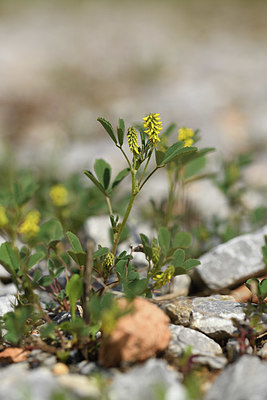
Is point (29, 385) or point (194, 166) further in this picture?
point (194, 166)

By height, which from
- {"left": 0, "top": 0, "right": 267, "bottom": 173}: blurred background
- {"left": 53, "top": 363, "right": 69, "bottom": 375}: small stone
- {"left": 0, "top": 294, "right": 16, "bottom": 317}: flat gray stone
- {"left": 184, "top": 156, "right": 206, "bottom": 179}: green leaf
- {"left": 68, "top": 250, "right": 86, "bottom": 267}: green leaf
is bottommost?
{"left": 53, "top": 363, "right": 69, "bottom": 375}: small stone

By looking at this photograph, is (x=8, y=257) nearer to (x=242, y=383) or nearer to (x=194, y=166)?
(x=242, y=383)

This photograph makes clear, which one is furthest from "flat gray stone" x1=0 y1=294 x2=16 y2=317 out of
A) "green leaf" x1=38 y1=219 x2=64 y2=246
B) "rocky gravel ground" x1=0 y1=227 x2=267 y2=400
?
"green leaf" x1=38 y1=219 x2=64 y2=246

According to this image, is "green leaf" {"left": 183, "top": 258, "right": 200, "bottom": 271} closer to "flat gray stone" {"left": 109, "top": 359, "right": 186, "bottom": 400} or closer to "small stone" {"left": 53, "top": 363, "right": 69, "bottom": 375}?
"flat gray stone" {"left": 109, "top": 359, "right": 186, "bottom": 400}

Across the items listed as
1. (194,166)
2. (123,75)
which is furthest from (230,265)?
(123,75)

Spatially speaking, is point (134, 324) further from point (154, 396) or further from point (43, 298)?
point (43, 298)

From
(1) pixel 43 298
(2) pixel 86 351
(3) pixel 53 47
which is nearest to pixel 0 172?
(1) pixel 43 298

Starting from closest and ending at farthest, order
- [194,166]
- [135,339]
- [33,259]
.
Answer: [135,339] < [33,259] < [194,166]
